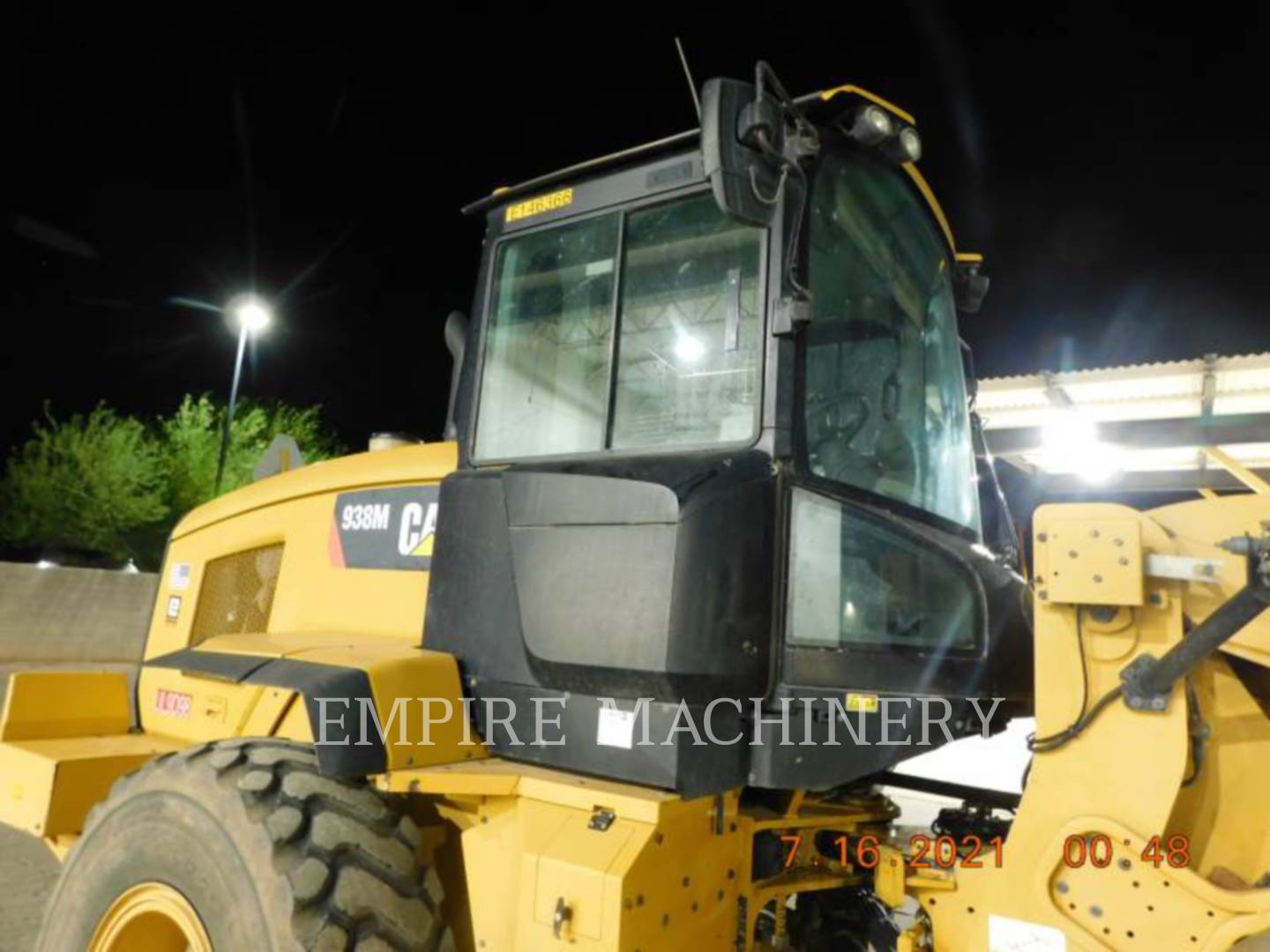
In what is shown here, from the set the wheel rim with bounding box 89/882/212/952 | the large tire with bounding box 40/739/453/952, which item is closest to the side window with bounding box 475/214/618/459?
the large tire with bounding box 40/739/453/952

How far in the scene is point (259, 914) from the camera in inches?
86.7

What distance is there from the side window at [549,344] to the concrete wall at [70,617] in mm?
12988

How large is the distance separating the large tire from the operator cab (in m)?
0.45

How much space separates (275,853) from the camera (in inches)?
86.9

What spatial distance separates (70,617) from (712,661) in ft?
51.7

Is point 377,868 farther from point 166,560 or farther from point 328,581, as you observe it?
point 166,560

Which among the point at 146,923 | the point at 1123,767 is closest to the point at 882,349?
the point at 1123,767

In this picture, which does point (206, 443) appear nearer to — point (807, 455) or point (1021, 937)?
point (807, 455)

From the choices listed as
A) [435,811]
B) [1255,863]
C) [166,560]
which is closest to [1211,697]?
[1255,863]

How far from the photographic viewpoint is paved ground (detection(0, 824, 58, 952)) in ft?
14.1

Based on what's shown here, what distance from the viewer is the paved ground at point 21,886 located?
431cm

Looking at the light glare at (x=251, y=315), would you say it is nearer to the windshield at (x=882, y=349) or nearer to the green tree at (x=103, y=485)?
the green tree at (x=103, y=485)

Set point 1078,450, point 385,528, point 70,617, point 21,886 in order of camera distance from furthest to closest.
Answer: point 70,617, point 1078,450, point 21,886, point 385,528

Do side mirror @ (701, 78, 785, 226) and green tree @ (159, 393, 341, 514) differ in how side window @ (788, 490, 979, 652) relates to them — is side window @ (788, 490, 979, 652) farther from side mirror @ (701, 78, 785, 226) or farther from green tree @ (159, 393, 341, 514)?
green tree @ (159, 393, 341, 514)
